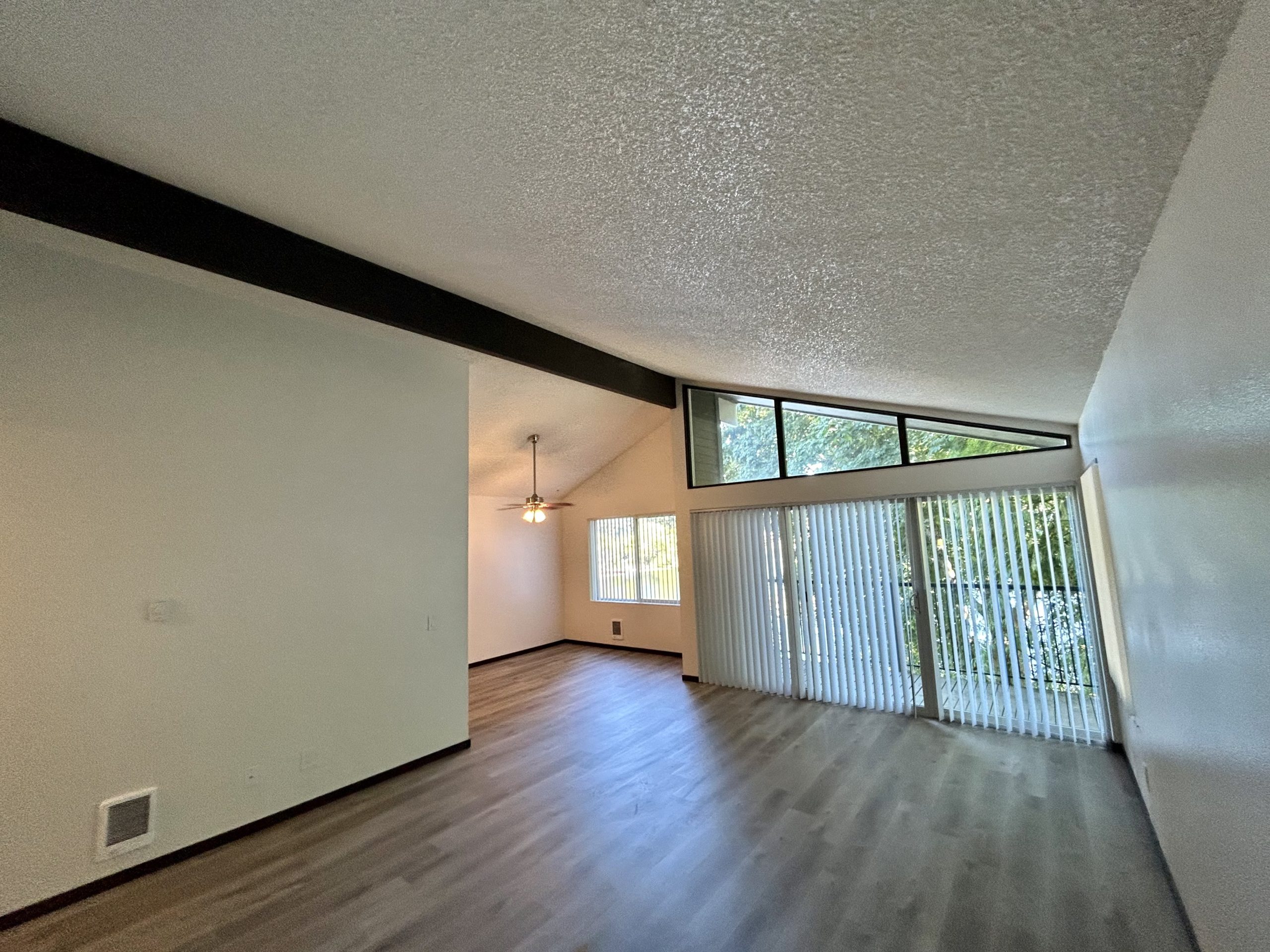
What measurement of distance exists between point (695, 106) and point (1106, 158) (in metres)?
0.96

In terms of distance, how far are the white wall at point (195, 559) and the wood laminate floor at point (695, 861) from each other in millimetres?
394

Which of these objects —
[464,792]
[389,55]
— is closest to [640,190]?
[389,55]

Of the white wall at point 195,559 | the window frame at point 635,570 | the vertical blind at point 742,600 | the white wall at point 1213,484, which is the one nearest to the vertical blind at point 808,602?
the vertical blind at point 742,600

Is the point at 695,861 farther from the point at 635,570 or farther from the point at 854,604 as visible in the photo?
the point at 635,570

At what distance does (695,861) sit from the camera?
99.6 inches

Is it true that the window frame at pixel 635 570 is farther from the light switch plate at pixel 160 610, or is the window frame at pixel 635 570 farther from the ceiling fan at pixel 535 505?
the light switch plate at pixel 160 610

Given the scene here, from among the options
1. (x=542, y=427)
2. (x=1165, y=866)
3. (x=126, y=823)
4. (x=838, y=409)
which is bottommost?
(x=1165, y=866)

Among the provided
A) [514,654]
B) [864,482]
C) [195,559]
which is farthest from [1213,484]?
[514,654]

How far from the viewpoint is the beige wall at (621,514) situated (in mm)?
7160

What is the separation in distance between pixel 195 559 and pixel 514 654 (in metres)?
5.00

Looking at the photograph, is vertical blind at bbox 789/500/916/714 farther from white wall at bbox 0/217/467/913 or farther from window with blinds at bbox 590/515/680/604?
white wall at bbox 0/217/467/913

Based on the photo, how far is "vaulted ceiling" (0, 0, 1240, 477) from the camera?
104cm

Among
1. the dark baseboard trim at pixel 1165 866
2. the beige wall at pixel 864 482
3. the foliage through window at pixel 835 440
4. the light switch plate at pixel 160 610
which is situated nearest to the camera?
the dark baseboard trim at pixel 1165 866

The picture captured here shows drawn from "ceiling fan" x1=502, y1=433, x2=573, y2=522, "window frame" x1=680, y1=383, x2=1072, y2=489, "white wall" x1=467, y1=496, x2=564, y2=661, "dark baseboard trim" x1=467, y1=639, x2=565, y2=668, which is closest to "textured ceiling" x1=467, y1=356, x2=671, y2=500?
"ceiling fan" x1=502, y1=433, x2=573, y2=522
